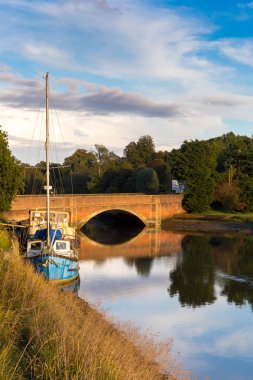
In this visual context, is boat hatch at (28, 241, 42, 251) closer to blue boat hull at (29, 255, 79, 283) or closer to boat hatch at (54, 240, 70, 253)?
boat hatch at (54, 240, 70, 253)

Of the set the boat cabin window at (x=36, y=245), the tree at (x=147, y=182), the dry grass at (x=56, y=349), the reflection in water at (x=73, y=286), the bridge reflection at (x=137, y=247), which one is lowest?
the bridge reflection at (x=137, y=247)

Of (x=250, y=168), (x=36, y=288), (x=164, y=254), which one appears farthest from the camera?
(x=250, y=168)

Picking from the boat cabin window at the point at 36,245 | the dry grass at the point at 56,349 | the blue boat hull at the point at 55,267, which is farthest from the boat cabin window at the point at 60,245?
the dry grass at the point at 56,349

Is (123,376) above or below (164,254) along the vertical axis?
above

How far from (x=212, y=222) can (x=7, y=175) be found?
128 ft

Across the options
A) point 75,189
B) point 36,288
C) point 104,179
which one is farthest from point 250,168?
point 36,288

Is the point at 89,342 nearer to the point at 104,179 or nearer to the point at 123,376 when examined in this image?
the point at 123,376

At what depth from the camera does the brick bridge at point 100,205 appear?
65.8 m

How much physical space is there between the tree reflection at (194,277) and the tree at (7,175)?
19.3 metres

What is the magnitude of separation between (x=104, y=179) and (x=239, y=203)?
3235cm

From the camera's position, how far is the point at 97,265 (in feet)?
155

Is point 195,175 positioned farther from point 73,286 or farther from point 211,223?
point 73,286

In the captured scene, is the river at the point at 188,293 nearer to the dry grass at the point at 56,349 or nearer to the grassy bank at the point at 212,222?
the dry grass at the point at 56,349

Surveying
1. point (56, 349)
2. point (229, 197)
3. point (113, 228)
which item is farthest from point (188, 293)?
point (229, 197)
